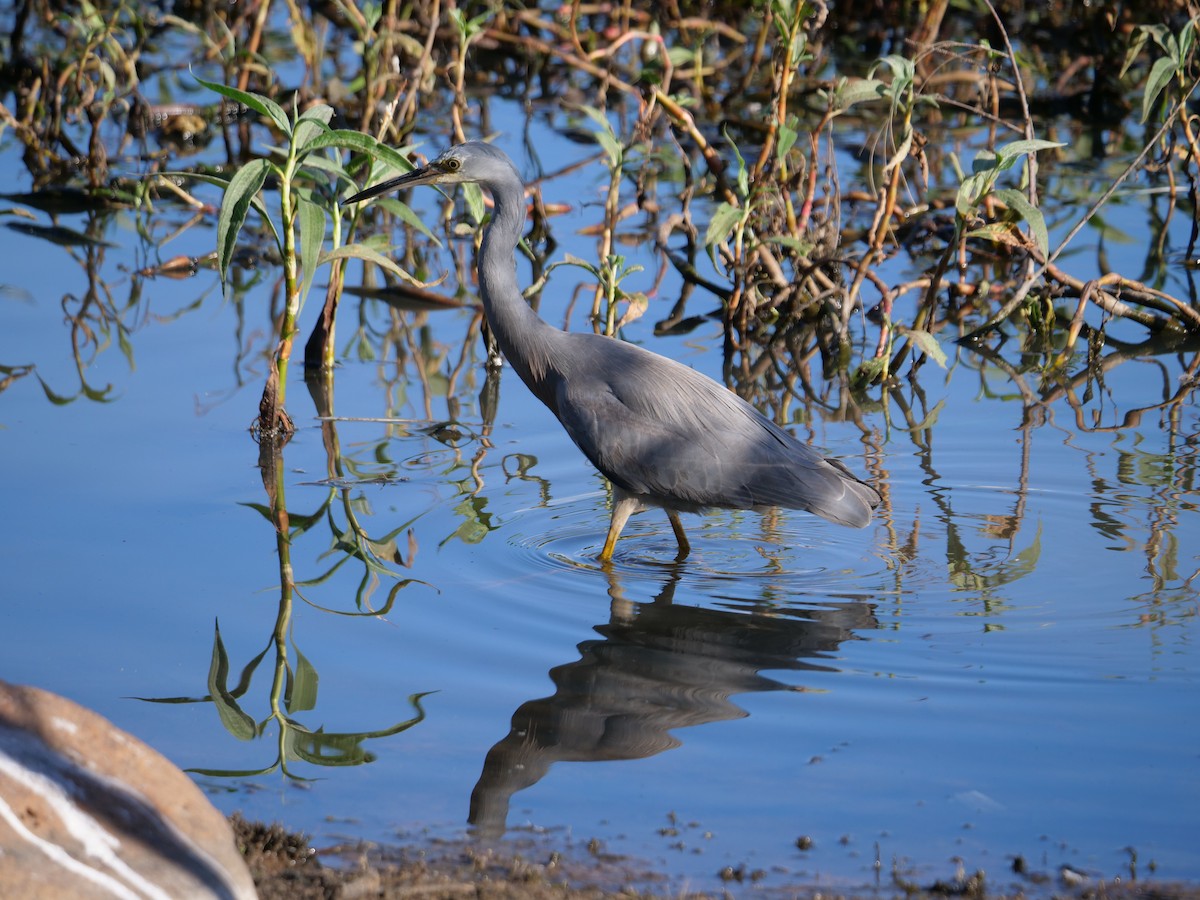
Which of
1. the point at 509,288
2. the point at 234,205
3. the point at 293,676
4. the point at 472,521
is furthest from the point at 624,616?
the point at 234,205

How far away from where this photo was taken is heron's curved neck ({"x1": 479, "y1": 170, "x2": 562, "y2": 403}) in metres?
6.32

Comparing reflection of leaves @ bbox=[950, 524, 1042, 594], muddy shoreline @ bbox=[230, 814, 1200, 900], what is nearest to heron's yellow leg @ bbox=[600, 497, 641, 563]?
reflection of leaves @ bbox=[950, 524, 1042, 594]

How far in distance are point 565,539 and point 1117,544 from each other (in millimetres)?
2215

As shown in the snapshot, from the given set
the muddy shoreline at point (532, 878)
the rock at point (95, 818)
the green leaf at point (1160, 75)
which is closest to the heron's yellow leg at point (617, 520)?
Result: the muddy shoreline at point (532, 878)

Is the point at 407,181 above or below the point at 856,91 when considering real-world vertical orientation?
below

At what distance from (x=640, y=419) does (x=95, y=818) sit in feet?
10.5

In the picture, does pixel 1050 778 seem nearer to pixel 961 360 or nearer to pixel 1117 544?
pixel 1117 544

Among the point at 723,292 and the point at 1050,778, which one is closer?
the point at 1050,778

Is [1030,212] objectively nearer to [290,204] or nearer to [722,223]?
[722,223]

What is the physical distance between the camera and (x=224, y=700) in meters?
4.79

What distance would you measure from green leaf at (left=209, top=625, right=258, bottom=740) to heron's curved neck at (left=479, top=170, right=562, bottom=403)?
6.07 feet

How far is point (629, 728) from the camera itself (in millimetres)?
4613

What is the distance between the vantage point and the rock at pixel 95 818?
3.15m

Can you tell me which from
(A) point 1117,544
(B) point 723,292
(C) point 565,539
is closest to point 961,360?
(B) point 723,292
